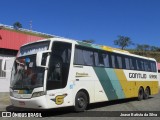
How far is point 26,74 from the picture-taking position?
40.9 ft

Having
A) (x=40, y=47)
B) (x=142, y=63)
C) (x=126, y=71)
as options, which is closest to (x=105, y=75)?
(x=126, y=71)

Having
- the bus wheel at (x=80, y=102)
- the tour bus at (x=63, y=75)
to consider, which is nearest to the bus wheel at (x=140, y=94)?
the tour bus at (x=63, y=75)

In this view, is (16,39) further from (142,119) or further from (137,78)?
(142,119)

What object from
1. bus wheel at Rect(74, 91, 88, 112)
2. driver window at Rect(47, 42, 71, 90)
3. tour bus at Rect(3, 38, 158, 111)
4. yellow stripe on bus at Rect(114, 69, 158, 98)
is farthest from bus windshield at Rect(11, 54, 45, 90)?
yellow stripe on bus at Rect(114, 69, 158, 98)

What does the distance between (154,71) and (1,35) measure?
12088mm

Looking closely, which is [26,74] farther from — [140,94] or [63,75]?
[140,94]

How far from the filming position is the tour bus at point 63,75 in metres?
12.0

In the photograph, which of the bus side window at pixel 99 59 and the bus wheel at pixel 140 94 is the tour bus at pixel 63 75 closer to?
the bus side window at pixel 99 59

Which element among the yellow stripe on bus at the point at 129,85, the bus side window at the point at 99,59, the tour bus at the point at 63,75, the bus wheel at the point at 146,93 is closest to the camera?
the tour bus at the point at 63,75

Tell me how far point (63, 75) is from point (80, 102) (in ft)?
5.51

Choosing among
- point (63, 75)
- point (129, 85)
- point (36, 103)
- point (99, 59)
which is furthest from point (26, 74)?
point (129, 85)

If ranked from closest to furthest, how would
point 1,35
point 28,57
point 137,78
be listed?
point 28,57 < point 137,78 < point 1,35

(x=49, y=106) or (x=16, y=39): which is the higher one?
(x=16, y=39)

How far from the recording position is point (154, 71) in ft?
79.3
